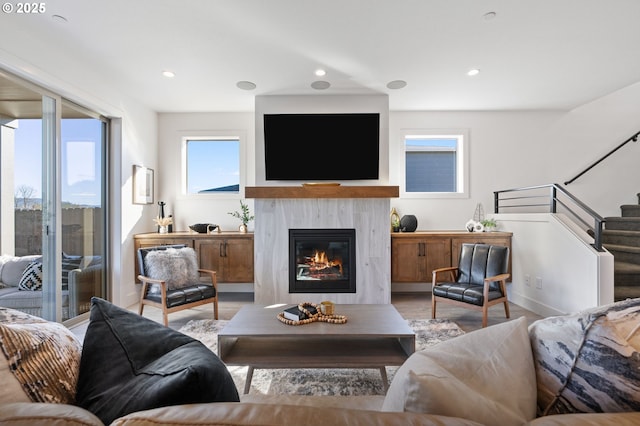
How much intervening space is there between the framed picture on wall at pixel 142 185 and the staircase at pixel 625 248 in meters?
5.71

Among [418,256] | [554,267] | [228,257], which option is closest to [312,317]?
[228,257]

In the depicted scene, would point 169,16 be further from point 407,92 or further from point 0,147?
point 407,92

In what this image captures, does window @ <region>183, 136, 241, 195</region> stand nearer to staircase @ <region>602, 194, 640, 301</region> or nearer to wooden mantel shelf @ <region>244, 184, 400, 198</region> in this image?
wooden mantel shelf @ <region>244, 184, 400, 198</region>

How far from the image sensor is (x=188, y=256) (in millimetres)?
3506

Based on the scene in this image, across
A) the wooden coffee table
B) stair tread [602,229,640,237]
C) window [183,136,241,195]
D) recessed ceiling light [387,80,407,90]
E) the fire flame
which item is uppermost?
recessed ceiling light [387,80,407,90]

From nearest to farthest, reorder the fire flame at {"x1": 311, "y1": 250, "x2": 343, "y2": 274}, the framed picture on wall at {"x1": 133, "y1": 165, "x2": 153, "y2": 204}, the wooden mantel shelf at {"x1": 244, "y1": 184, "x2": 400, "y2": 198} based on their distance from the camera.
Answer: the wooden mantel shelf at {"x1": 244, "y1": 184, "x2": 400, "y2": 198}
the fire flame at {"x1": 311, "y1": 250, "x2": 343, "y2": 274}
the framed picture on wall at {"x1": 133, "y1": 165, "x2": 153, "y2": 204}

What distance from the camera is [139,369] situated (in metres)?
0.82

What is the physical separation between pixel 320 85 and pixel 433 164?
229 cm

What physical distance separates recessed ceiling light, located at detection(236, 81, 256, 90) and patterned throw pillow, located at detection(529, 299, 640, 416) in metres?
3.66

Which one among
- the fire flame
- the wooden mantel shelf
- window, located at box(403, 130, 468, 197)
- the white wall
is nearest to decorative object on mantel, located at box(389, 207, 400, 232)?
window, located at box(403, 130, 468, 197)

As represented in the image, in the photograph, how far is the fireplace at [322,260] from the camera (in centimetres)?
382

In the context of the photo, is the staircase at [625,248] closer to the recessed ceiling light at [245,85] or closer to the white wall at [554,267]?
the white wall at [554,267]

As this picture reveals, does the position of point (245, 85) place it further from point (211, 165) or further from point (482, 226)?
point (482, 226)

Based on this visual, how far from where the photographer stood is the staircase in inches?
126
